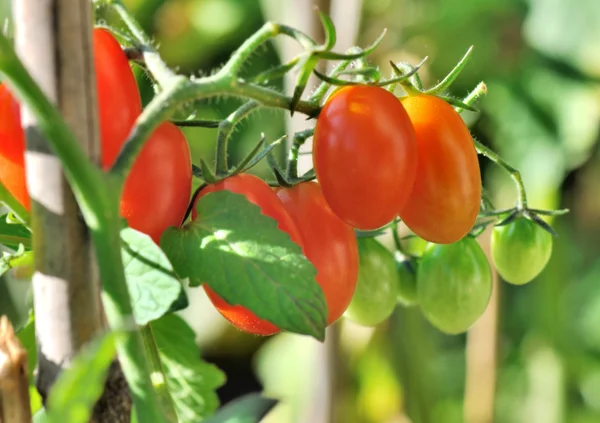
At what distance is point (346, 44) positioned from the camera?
756 mm

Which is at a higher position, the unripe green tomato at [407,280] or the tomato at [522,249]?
the tomato at [522,249]

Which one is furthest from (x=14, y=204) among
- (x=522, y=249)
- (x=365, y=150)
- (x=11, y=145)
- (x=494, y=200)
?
(x=494, y=200)

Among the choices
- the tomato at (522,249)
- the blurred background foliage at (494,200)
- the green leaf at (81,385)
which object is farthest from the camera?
the blurred background foliage at (494,200)

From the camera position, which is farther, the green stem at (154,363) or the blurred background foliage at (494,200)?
the blurred background foliage at (494,200)

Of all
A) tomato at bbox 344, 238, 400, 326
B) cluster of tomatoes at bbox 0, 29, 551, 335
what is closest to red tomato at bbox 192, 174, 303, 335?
cluster of tomatoes at bbox 0, 29, 551, 335

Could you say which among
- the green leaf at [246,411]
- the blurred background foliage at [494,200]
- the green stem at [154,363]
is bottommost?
the blurred background foliage at [494,200]

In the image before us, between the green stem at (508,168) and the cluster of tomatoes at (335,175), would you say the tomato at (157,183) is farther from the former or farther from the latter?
the green stem at (508,168)

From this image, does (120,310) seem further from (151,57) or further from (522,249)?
(522,249)

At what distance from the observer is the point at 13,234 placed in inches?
11.9

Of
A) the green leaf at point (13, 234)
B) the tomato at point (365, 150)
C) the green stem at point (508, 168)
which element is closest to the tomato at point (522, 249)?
the green stem at point (508, 168)

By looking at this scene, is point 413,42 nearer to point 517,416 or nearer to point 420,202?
point 517,416

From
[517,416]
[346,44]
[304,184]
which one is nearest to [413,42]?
[346,44]

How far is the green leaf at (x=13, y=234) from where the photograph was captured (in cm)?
29

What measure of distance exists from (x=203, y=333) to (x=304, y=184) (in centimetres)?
117
